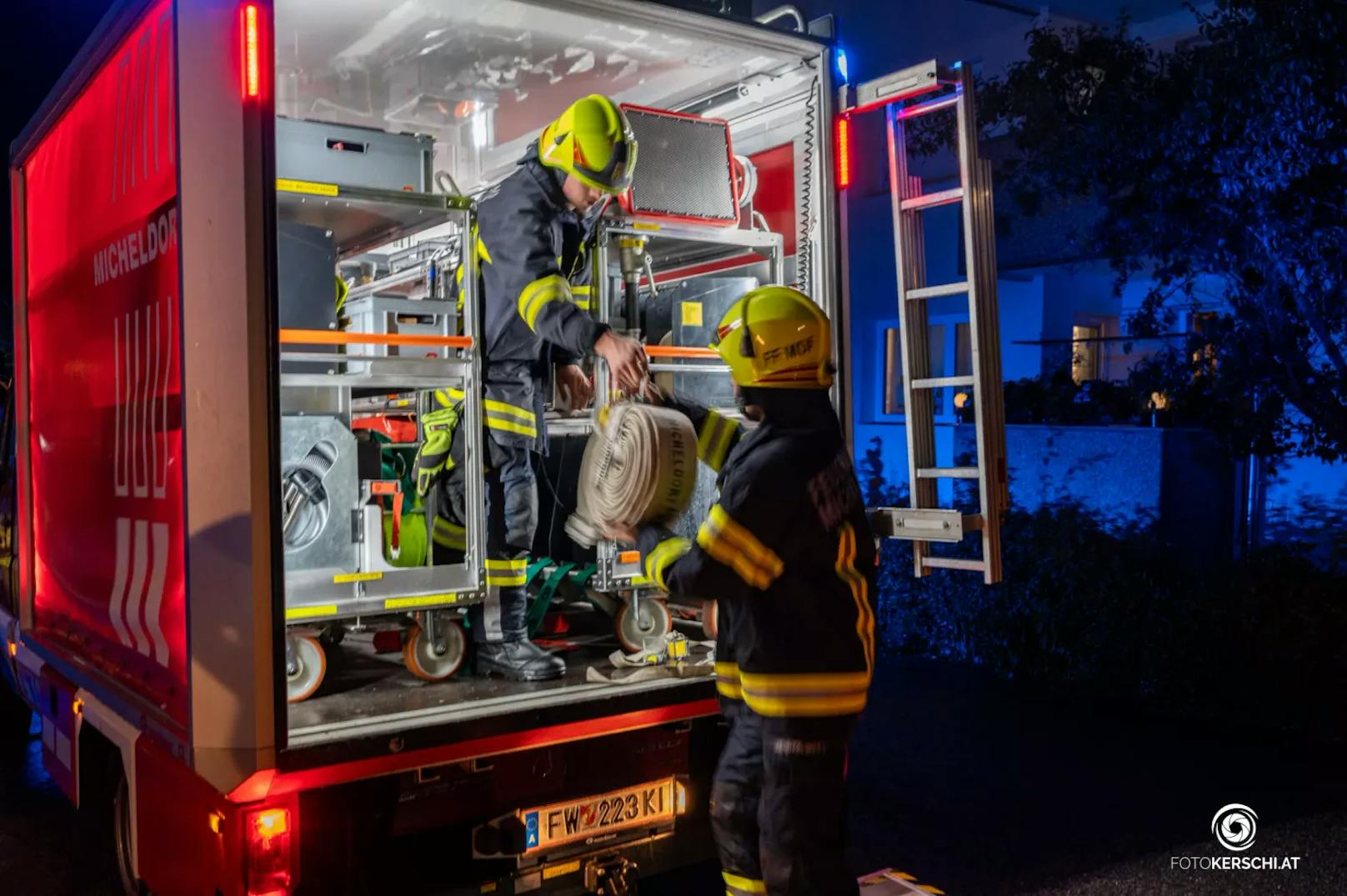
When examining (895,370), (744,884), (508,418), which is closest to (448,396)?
(508,418)

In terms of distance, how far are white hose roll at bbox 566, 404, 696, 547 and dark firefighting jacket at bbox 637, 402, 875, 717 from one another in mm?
151

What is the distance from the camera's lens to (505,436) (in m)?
4.54

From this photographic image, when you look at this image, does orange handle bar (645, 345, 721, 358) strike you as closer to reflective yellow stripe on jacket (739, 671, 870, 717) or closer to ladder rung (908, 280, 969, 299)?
ladder rung (908, 280, 969, 299)

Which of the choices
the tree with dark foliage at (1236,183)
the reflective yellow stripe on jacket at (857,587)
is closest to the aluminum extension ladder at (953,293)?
the reflective yellow stripe on jacket at (857,587)

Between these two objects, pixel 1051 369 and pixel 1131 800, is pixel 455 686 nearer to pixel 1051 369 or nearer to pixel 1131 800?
pixel 1131 800

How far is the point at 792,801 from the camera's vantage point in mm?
3273

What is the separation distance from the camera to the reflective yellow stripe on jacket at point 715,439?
12.7 feet

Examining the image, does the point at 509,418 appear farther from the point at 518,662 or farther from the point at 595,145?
the point at 595,145

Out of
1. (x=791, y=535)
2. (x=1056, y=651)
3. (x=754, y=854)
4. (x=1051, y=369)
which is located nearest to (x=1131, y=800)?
(x=1056, y=651)

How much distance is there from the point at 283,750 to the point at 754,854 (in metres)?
1.36

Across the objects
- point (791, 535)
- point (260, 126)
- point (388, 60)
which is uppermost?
point (388, 60)

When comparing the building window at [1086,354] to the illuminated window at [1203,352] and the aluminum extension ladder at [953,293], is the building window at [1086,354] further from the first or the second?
the aluminum extension ladder at [953,293]

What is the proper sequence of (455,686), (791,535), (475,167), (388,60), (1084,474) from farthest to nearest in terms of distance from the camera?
(1084,474) → (475,167) → (388,60) → (455,686) → (791,535)

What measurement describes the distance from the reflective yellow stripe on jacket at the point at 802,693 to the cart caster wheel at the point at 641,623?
66.4 inches
